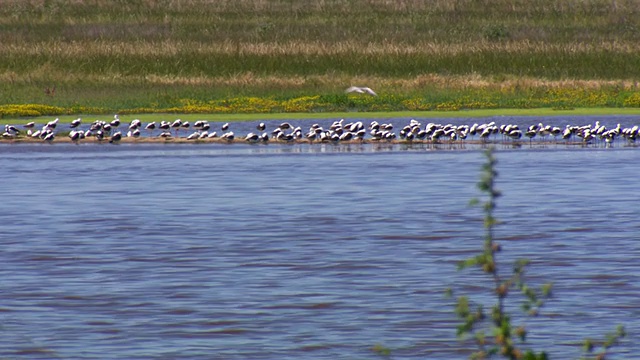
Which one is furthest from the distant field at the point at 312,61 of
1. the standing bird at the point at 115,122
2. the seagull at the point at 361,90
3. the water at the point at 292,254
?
the water at the point at 292,254

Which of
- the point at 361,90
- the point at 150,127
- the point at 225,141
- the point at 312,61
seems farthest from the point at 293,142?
the point at 312,61

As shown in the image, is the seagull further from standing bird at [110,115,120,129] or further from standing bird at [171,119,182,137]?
standing bird at [110,115,120,129]

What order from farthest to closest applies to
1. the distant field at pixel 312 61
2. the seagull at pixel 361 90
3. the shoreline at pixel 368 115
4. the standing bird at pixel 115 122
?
the seagull at pixel 361 90 → the distant field at pixel 312 61 → the shoreline at pixel 368 115 → the standing bird at pixel 115 122

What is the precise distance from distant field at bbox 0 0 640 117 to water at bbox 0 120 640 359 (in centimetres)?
1485

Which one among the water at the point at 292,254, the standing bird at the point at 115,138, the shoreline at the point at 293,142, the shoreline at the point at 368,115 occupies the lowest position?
the shoreline at the point at 368,115

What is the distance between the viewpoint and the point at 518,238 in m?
17.1

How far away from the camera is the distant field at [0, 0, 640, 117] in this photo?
43.6 metres

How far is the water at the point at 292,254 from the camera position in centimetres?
1151

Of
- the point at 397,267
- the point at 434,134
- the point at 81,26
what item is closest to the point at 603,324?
the point at 397,267

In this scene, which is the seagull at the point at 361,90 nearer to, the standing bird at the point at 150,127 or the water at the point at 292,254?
the standing bird at the point at 150,127

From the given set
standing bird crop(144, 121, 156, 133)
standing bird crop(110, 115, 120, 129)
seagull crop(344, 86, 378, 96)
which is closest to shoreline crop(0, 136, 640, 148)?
standing bird crop(110, 115, 120, 129)

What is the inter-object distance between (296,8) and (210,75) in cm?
1853

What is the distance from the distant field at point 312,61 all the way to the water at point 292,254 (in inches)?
585

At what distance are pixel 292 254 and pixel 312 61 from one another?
110 feet
